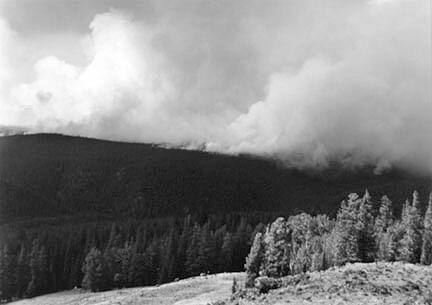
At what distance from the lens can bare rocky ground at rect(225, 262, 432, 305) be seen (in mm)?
58684

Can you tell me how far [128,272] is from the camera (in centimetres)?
16088

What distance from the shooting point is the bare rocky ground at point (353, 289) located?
58.7 m

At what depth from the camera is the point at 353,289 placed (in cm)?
6156

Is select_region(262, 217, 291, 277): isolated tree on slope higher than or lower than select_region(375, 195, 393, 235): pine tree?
lower

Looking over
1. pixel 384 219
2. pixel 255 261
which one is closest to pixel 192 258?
pixel 384 219

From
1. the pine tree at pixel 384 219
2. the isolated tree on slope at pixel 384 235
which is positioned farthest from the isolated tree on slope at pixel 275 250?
the pine tree at pixel 384 219

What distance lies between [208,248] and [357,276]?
104943 millimetres

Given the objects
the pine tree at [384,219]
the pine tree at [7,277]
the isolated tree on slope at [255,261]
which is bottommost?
the pine tree at [7,277]

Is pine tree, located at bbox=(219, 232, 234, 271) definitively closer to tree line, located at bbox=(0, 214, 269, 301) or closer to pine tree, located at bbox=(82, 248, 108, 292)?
tree line, located at bbox=(0, 214, 269, 301)

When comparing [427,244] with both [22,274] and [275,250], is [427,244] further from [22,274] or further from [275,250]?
[22,274]

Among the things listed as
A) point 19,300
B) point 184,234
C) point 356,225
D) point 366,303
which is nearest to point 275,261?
point 356,225

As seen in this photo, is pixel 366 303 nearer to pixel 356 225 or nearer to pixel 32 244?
pixel 356 225

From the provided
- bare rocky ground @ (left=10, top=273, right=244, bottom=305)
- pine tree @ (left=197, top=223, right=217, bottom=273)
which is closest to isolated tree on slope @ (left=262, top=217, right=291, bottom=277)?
bare rocky ground @ (left=10, top=273, right=244, bottom=305)

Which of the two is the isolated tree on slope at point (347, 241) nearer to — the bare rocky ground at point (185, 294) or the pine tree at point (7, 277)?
the bare rocky ground at point (185, 294)
